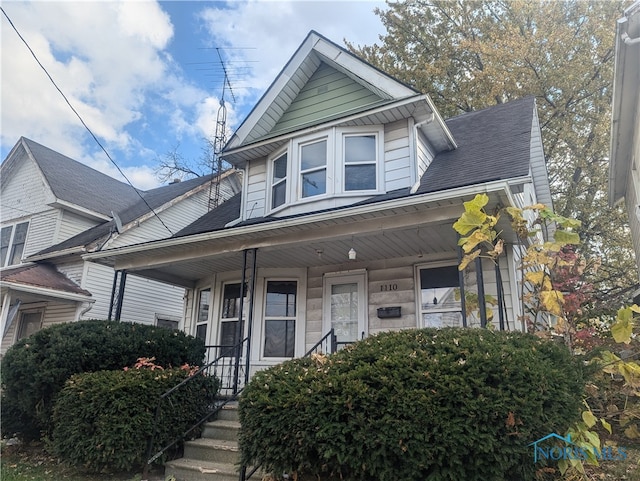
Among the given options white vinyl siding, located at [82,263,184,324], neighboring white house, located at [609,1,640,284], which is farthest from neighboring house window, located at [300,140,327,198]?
white vinyl siding, located at [82,263,184,324]

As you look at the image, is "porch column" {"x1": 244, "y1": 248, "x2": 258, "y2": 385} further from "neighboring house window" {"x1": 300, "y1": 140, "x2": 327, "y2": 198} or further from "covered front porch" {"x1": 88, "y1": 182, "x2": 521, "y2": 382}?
"neighboring house window" {"x1": 300, "y1": 140, "x2": 327, "y2": 198}

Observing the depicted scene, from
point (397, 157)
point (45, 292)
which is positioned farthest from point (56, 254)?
point (397, 157)

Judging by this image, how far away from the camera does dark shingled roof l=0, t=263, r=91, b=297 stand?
11414 mm

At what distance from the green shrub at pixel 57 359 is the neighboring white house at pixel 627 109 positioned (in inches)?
290

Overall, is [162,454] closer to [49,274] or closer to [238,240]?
[238,240]

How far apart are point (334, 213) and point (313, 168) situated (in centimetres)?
246

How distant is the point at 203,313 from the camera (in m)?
9.68

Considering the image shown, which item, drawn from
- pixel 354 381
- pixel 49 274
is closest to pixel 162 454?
pixel 354 381

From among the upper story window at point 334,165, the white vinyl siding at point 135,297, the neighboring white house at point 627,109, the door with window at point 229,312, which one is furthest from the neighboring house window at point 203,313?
the neighboring white house at point 627,109

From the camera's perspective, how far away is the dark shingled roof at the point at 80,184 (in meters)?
14.6

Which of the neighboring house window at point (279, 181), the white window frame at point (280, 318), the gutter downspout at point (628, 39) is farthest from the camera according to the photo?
the neighboring house window at point (279, 181)

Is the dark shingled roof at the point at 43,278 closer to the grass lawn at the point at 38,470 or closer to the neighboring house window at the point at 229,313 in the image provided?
the neighboring house window at the point at 229,313

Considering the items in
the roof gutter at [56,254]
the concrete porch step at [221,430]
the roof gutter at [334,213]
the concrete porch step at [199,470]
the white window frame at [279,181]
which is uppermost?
the white window frame at [279,181]

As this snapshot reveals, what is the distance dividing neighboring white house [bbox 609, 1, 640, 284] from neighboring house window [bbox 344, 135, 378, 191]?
12.3 feet
